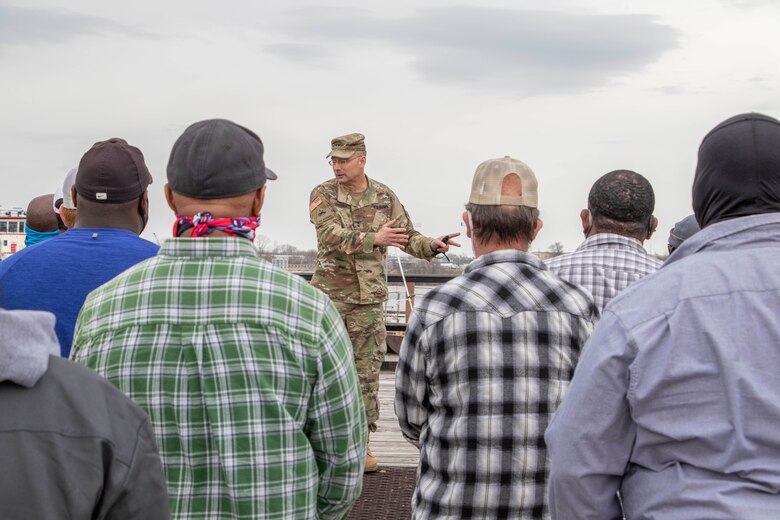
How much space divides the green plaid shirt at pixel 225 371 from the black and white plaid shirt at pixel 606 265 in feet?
5.84

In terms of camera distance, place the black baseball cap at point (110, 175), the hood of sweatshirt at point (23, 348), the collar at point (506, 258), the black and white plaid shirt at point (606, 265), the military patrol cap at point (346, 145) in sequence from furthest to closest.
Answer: the military patrol cap at point (346, 145), the black and white plaid shirt at point (606, 265), the black baseball cap at point (110, 175), the collar at point (506, 258), the hood of sweatshirt at point (23, 348)

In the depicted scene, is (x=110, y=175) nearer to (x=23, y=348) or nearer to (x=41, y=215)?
(x=23, y=348)

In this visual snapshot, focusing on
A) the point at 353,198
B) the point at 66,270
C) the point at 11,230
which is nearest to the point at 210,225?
the point at 66,270

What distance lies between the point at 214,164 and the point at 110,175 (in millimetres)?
952

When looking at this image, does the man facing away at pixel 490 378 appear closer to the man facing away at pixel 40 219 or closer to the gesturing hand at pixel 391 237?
the gesturing hand at pixel 391 237

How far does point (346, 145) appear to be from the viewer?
20.6 feet

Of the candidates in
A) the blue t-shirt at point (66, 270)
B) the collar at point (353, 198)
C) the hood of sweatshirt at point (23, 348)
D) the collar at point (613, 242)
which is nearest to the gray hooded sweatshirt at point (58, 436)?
the hood of sweatshirt at point (23, 348)

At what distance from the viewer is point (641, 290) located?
2.25 m

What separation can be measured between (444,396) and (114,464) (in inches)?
53.8

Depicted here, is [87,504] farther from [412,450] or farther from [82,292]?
[412,450]

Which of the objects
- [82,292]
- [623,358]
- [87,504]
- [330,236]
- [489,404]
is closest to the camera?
[87,504]

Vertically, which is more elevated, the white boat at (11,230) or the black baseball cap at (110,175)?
the black baseball cap at (110,175)

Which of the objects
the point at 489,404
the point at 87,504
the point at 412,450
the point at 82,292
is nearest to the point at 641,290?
the point at 489,404

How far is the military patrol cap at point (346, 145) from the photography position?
6.25 meters
